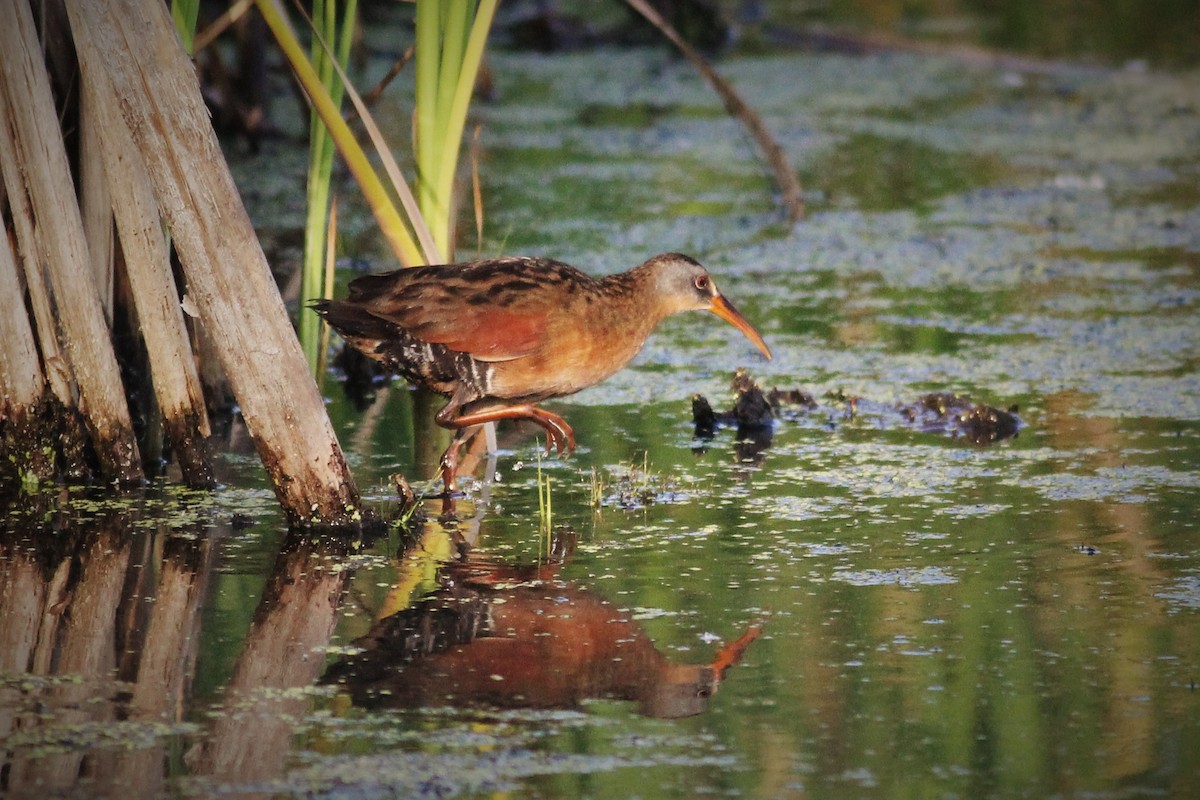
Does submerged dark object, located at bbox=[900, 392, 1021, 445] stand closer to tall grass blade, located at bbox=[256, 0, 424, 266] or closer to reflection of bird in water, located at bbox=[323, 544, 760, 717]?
tall grass blade, located at bbox=[256, 0, 424, 266]

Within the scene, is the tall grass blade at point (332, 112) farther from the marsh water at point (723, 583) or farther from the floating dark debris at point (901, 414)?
the floating dark debris at point (901, 414)

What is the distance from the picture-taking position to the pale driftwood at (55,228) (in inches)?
207

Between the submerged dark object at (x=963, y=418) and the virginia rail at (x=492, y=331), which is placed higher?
the virginia rail at (x=492, y=331)

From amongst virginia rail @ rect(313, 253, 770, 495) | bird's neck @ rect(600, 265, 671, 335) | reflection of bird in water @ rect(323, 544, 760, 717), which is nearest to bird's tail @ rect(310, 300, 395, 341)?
virginia rail @ rect(313, 253, 770, 495)

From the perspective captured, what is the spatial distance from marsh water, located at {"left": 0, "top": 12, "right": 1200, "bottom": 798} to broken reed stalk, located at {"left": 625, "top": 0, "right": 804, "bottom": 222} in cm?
62

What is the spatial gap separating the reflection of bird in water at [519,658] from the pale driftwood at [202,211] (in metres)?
0.76

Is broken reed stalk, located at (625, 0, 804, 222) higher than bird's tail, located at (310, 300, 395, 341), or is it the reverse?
broken reed stalk, located at (625, 0, 804, 222)

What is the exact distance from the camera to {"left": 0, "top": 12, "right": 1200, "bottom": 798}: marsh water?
3.62 metres

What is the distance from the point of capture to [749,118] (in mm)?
8758

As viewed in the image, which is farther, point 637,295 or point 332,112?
point 637,295

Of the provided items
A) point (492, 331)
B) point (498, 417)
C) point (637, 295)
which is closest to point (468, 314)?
point (492, 331)

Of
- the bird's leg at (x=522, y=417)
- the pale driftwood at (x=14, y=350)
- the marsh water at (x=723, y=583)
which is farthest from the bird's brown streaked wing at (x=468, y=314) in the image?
the pale driftwood at (x=14, y=350)

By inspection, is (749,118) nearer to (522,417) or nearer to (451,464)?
(522,417)

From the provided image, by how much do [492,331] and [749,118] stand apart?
11.4 ft
